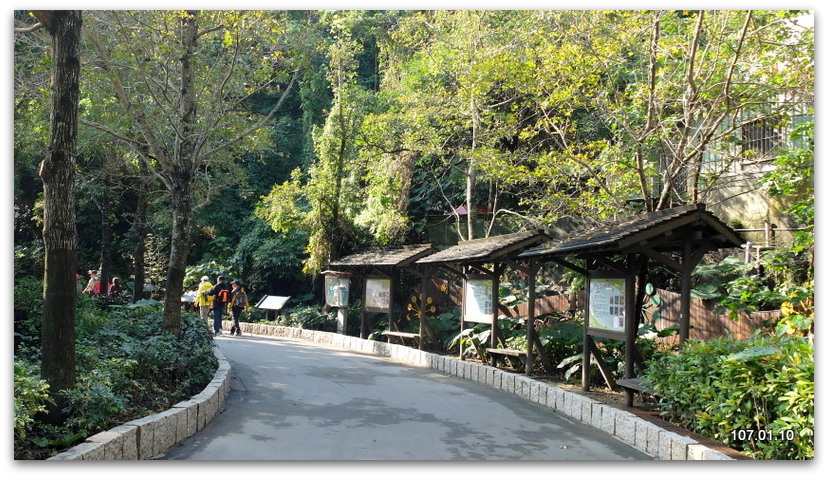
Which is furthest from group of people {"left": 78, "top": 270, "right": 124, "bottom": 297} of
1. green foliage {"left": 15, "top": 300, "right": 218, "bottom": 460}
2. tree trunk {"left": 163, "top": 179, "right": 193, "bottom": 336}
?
tree trunk {"left": 163, "top": 179, "right": 193, "bottom": 336}

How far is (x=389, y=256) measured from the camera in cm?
1772

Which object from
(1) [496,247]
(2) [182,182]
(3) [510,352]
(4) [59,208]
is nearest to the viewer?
(4) [59,208]

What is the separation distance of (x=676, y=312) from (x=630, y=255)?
5806 millimetres

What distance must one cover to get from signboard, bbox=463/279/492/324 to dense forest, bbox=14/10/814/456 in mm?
1910

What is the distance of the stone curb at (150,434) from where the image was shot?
5.62 meters

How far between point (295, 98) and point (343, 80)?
489 inches

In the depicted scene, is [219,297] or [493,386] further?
[219,297]

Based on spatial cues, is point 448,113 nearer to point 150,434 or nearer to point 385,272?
point 385,272

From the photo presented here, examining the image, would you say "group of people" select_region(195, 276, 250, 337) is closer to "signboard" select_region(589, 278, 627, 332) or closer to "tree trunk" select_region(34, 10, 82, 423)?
"signboard" select_region(589, 278, 627, 332)

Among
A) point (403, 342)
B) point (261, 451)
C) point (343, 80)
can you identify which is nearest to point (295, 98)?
point (343, 80)

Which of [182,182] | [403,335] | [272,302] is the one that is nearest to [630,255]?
[182,182]

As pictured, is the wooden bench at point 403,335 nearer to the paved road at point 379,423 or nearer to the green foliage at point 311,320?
the paved road at point 379,423

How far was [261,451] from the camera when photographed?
273 inches

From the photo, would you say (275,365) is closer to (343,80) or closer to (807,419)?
(807,419)
